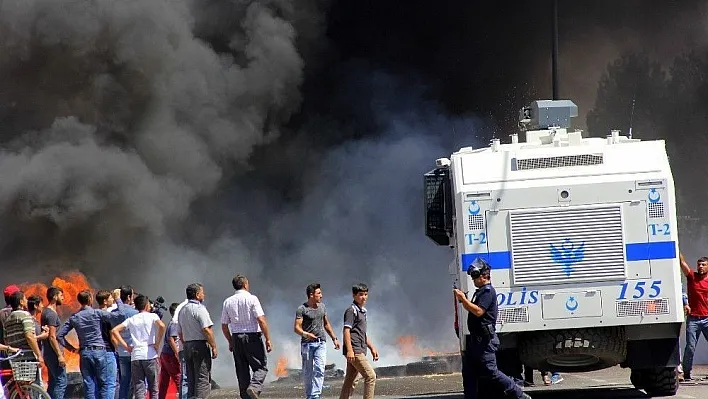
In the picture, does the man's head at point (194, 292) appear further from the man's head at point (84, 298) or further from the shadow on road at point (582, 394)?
the shadow on road at point (582, 394)

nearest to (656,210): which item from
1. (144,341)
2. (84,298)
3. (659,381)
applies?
(659,381)

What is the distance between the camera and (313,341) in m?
12.8

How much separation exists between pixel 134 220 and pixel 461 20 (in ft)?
27.6

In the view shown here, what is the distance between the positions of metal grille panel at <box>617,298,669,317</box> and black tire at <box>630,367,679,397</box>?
110 cm

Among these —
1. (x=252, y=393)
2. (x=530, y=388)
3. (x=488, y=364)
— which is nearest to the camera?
(x=488, y=364)

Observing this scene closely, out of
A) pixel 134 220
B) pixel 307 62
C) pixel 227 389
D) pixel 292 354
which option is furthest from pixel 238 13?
pixel 227 389

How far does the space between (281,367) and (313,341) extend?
7.91 m

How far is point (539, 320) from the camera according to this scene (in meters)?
12.1

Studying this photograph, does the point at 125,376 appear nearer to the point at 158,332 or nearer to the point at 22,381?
the point at 158,332

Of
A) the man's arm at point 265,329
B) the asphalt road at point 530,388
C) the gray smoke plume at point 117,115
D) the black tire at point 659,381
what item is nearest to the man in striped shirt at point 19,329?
the man's arm at point 265,329

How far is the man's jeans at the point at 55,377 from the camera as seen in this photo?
12.9m

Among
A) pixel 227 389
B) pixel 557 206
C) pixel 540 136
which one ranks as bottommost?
pixel 227 389

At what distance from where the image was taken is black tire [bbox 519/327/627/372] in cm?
1222

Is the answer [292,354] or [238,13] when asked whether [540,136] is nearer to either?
[292,354]
